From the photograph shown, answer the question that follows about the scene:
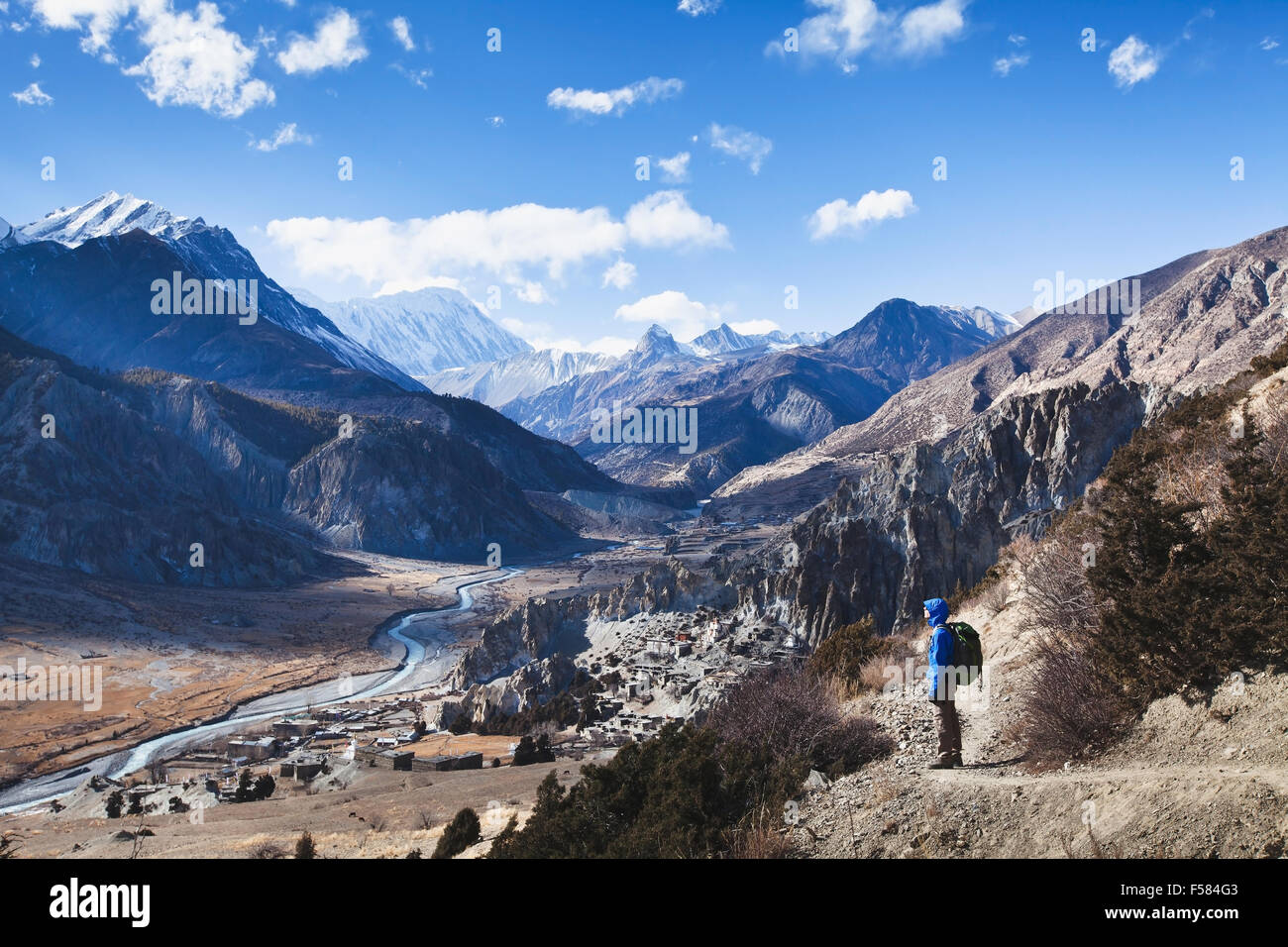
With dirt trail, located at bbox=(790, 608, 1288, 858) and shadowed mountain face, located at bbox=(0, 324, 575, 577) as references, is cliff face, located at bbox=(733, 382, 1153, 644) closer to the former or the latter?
dirt trail, located at bbox=(790, 608, 1288, 858)

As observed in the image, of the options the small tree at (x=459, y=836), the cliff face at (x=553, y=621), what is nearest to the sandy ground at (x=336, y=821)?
the small tree at (x=459, y=836)

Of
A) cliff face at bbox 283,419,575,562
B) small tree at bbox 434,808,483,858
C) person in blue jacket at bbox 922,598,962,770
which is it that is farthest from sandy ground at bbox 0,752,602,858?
cliff face at bbox 283,419,575,562

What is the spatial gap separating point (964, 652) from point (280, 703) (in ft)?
176

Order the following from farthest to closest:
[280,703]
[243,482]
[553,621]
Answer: [243,482]
[280,703]
[553,621]

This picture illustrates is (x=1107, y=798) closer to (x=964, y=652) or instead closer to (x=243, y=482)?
(x=964, y=652)

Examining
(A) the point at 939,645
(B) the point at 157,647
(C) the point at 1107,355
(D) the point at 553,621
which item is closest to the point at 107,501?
(B) the point at 157,647

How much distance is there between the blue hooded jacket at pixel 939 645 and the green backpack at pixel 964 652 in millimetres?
101

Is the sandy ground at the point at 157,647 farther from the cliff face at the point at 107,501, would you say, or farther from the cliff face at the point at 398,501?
the cliff face at the point at 398,501

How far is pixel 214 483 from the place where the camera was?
12850 cm

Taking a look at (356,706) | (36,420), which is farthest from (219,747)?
(36,420)

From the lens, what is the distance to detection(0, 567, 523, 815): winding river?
3719 centimetres

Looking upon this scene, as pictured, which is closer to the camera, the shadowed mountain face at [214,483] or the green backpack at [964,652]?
the green backpack at [964,652]

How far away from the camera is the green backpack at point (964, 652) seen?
924 cm

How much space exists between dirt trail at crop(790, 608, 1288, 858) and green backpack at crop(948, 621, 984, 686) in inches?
35.5
